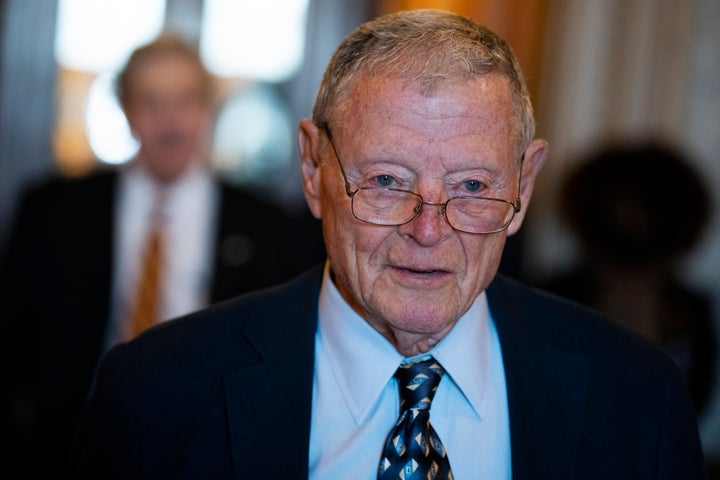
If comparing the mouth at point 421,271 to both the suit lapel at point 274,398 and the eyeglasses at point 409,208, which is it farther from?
the suit lapel at point 274,398

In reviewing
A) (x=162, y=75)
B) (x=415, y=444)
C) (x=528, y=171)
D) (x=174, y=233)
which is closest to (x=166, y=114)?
(x=162, y=75)

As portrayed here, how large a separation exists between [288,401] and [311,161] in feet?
1.71

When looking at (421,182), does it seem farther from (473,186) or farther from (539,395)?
(539,395)

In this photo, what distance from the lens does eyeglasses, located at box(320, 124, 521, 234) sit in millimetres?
1960

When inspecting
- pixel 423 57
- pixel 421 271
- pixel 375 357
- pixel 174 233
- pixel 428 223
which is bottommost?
pixel 174 233

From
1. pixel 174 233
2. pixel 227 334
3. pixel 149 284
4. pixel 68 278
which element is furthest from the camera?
pixel 174 233

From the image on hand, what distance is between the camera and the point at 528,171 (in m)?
2.18

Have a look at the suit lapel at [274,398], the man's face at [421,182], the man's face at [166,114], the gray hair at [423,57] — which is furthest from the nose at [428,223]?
the man's face at [166,114]

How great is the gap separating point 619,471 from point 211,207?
2.06 meters

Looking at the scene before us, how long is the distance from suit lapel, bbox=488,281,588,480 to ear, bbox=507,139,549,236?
0.73 ft

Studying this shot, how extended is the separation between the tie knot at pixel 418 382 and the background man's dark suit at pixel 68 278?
1594 millimetres

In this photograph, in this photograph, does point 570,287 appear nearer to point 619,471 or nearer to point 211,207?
point 211,207

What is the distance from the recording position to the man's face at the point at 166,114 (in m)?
3.70

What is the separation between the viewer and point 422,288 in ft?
6.49
